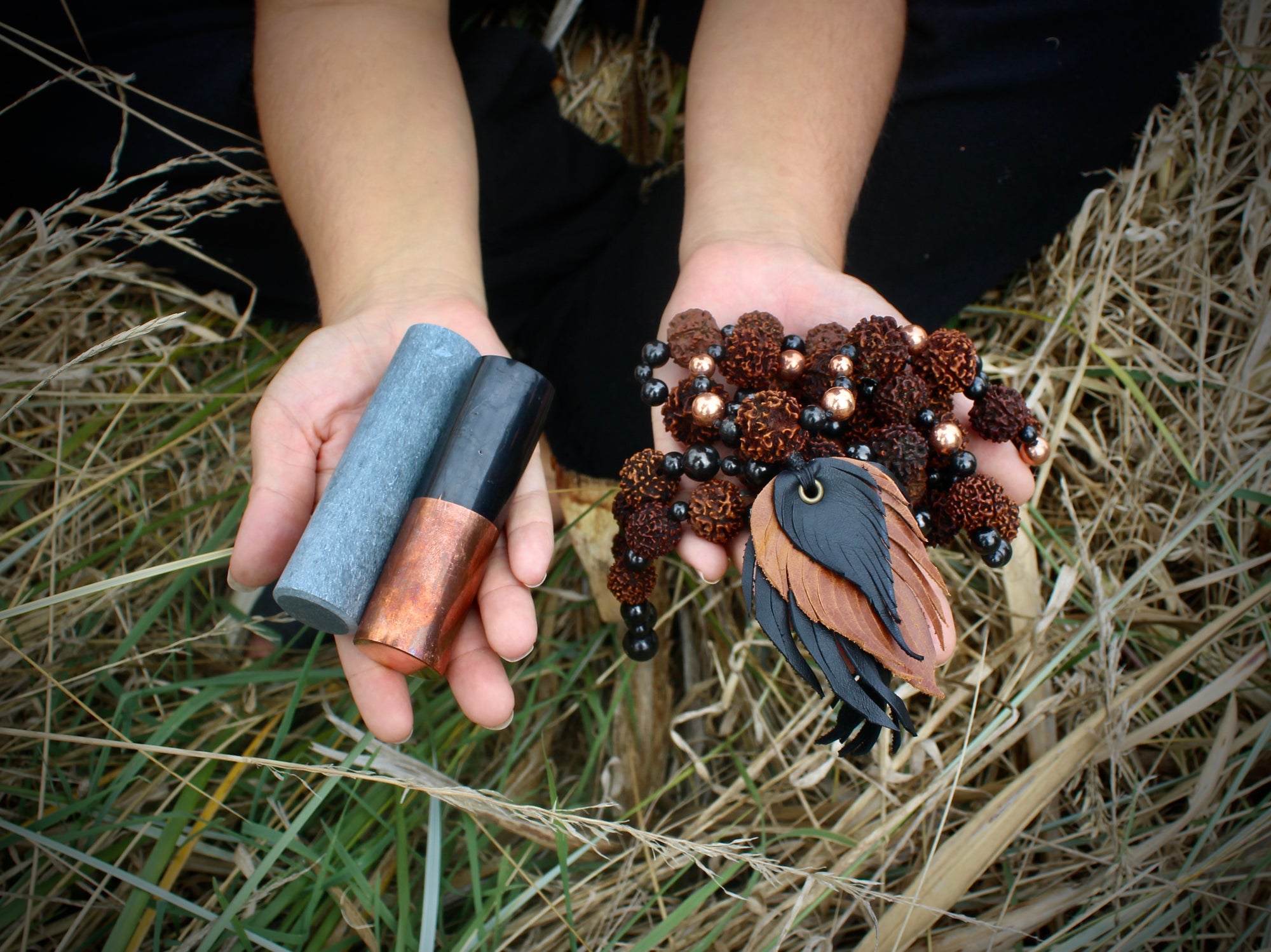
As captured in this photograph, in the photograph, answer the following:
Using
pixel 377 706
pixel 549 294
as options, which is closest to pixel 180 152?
pixel 549 294

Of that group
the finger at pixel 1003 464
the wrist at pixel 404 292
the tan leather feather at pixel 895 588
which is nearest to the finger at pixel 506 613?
the tan leather feather at pixel 895 588

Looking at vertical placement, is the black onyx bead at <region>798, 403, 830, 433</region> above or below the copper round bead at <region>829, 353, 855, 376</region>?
below

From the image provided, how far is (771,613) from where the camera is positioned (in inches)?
55.1

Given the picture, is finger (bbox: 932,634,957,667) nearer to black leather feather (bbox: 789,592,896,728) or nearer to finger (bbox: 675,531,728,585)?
black leather feather (bbox: 789,592,896,728)

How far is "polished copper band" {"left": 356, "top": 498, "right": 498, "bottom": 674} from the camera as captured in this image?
1412 mm

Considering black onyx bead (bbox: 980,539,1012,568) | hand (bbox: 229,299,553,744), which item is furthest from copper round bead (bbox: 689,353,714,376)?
black onyx bead (bbox: 980,539,1012,568)

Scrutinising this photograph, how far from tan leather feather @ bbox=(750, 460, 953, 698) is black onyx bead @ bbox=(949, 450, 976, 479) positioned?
Result: 22cm

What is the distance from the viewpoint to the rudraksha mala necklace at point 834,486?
136cm

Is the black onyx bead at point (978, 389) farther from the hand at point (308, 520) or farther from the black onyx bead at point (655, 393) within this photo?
the hand at point (308, 520)

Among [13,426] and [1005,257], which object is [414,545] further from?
[1005,257]

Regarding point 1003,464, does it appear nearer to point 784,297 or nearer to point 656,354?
point 784,297

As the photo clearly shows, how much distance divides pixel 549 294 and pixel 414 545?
50.5 inches

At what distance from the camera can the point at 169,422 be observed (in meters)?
2.46

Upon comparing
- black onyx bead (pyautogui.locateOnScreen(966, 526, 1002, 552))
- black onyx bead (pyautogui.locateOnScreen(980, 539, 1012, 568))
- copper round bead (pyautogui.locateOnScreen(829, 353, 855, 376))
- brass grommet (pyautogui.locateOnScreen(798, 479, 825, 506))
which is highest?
copper round bead (pyautogui.locateOnScreen(829, 353, 855, 376))
